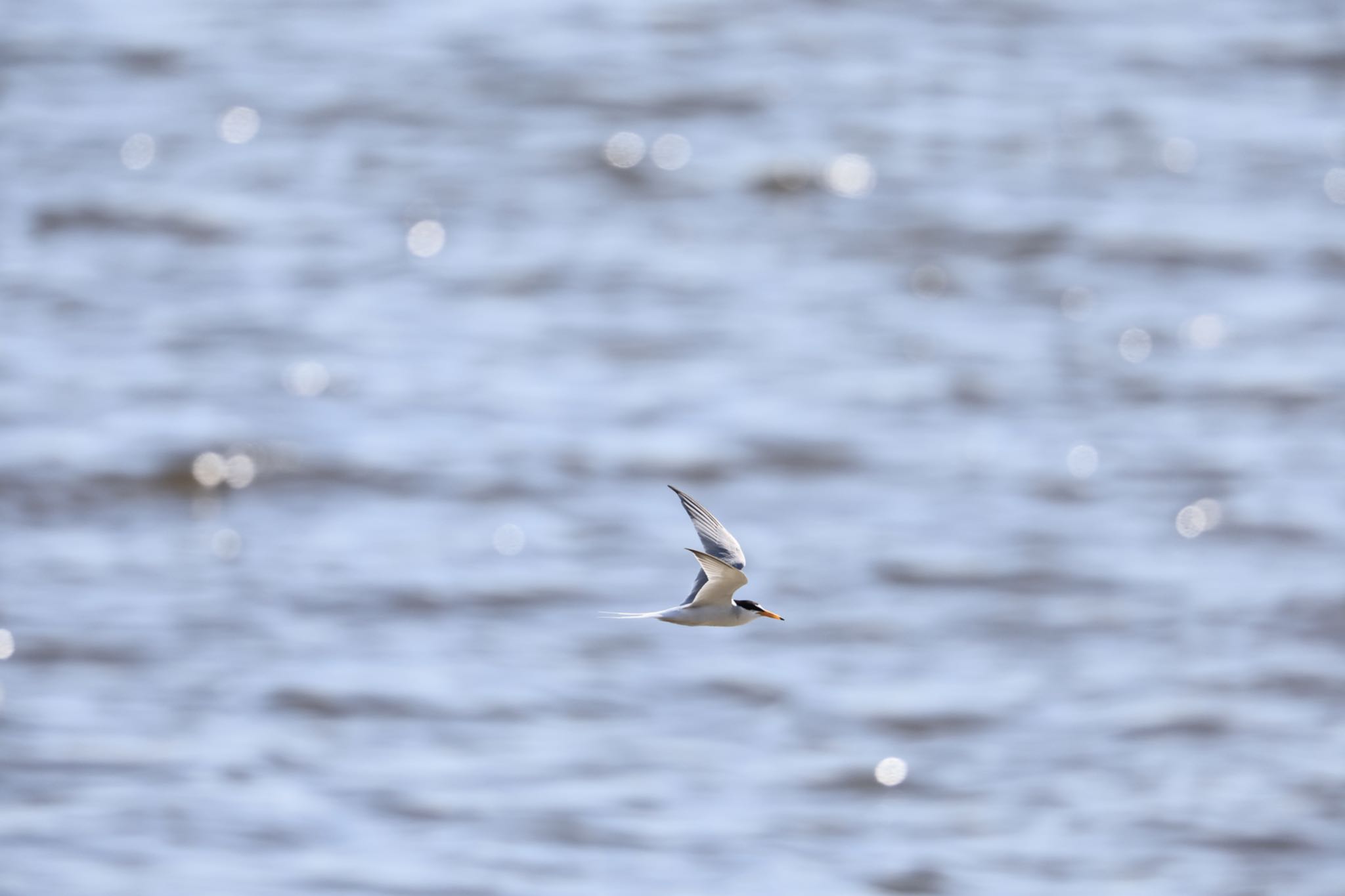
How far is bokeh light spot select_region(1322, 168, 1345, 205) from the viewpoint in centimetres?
2131

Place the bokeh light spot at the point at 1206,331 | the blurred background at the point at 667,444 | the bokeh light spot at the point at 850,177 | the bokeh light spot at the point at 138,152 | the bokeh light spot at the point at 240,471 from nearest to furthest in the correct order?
the blurred background at the point at 667,444, the bokeh light spot at the point at 240,471, the bokeh light spot at the point at 1206,331, the bokeh light spot at the point at 850,177, the bokeh light spot at the point at 138,152

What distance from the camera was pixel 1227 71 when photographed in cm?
2377

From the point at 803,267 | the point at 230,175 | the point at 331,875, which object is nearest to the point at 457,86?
the point at 230,175

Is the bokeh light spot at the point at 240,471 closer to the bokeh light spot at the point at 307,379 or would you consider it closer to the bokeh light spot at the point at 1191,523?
the bokeh light spot at the point at 307,379

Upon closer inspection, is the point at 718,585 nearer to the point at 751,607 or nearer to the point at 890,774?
the point at 751,607

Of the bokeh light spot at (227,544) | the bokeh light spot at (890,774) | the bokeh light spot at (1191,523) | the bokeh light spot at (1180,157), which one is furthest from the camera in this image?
the bokeh light spot at (1180,157)

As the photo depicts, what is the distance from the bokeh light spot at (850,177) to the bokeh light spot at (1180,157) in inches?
119

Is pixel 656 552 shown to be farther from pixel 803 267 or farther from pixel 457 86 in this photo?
pixel 457 86

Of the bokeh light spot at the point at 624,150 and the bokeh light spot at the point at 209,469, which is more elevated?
the bokeh light spot at the point at 624,150

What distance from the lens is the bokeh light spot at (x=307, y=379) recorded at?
18453 millimetres

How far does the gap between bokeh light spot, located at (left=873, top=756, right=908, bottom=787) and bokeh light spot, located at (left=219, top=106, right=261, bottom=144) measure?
1247 cm

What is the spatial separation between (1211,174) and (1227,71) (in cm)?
225

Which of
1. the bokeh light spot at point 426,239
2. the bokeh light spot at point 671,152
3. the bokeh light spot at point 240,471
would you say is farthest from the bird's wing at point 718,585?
the bokeh light spot at point 671,152

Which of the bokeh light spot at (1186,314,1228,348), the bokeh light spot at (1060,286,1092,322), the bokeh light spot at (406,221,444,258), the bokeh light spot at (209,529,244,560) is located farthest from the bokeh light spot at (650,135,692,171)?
the bokeh light spot at (209,529,244,560)
